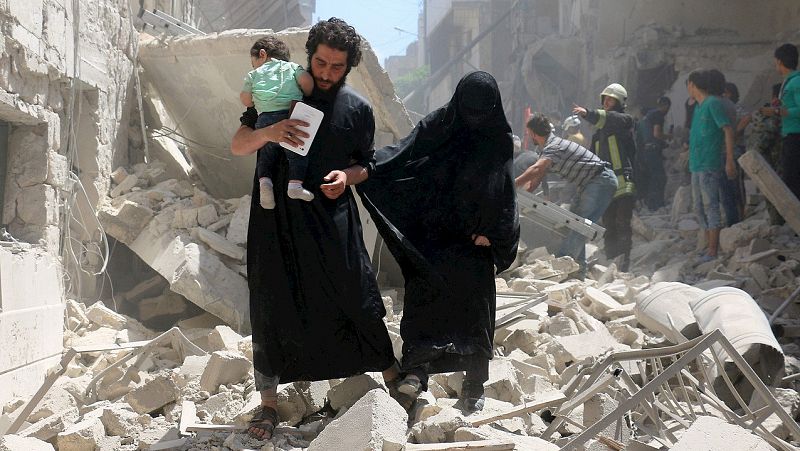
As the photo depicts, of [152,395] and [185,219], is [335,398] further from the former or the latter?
[185,219]

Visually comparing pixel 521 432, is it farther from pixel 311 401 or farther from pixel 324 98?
pixel 324 98

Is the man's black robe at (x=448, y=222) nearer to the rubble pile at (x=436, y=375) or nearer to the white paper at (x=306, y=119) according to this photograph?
the rubble pile at (x=436, y=375)

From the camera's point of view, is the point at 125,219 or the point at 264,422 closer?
the point at 264,422

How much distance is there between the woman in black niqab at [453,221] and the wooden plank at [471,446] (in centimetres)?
78

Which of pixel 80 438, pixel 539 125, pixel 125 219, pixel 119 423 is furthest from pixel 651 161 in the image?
pixel 80 438

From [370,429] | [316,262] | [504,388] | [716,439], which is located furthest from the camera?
[504,388]

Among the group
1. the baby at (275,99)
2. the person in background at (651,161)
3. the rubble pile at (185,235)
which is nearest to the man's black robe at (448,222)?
the baby at (275,99)

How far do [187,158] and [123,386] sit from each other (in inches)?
183

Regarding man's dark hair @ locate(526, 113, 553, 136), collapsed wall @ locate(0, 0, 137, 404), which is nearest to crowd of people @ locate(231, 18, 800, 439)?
collapsed wall @ locate(0, 0, 137, 404)

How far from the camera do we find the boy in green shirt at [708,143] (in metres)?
7.59

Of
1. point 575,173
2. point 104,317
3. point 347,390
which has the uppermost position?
point 575,173

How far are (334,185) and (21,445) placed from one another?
1576 millimetres

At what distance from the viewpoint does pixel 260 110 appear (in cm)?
357

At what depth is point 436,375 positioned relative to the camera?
14.7 ft
